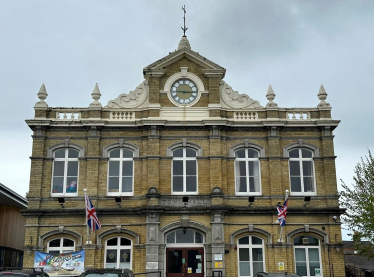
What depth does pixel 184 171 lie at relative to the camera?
25.5 m

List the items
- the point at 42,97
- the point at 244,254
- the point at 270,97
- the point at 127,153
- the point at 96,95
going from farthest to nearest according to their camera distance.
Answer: the point at 270,97
the point at 96,95
the point at 42,97
the point at 127,153
the point at 244,254

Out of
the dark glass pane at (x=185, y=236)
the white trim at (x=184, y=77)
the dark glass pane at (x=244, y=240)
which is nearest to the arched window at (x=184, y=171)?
the dark glass pane at (x=185, y=236)

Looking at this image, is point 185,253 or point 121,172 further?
point 121,172

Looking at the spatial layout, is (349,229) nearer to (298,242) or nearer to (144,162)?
(298,242)

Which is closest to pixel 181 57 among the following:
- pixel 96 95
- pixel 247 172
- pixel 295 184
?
pixel 96 95

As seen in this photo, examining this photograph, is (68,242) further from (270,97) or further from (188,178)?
(270,97)

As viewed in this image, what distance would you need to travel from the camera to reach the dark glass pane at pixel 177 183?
25312mm

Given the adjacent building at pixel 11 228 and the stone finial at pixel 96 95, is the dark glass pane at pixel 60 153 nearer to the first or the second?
the stone finial at pixel 96 95

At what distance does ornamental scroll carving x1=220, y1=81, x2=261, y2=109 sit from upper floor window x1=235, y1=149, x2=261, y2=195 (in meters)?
Result: 2.55

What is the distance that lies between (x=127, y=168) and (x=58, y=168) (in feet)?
11.7

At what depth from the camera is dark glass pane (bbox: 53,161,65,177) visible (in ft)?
83.9

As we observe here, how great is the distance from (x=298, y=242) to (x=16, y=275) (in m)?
14.8

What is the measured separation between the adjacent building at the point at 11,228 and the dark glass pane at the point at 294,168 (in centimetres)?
1687

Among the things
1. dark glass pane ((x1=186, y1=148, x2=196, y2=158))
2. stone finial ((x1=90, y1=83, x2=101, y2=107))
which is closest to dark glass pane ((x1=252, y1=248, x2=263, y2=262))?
dark glass pane ((x1=186, y1=148, x2=196, y2=158))
